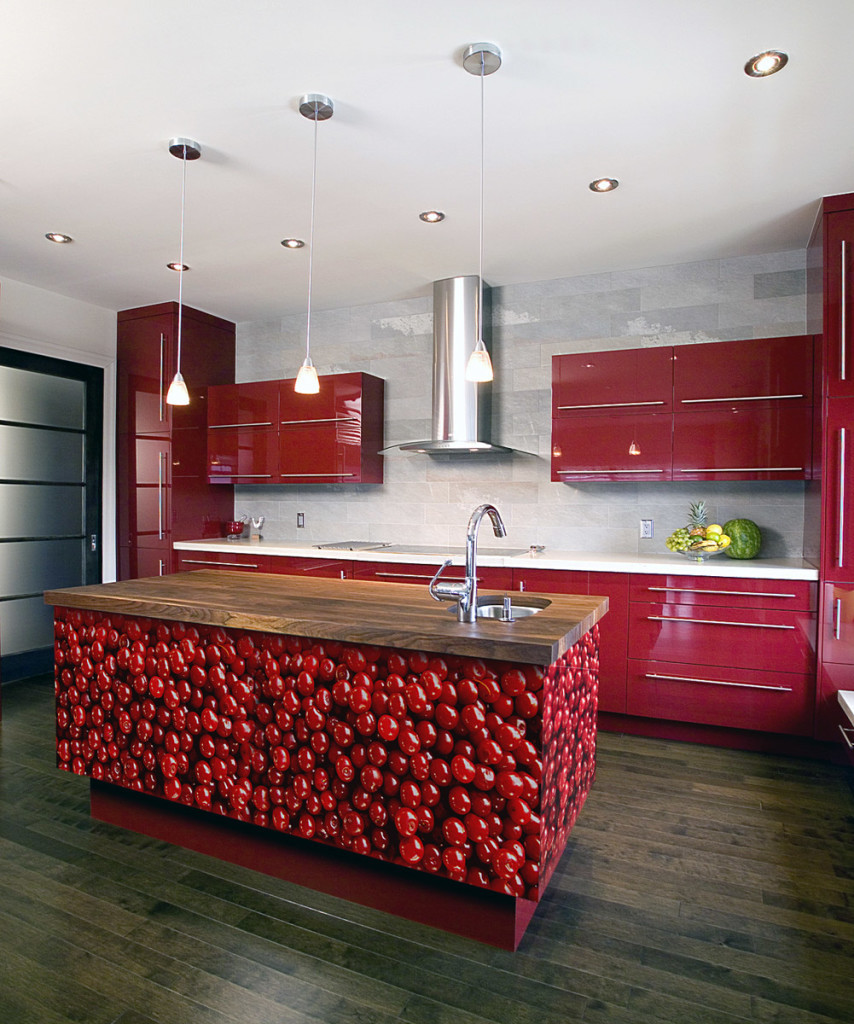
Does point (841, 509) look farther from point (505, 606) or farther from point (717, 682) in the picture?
point (505, 606)

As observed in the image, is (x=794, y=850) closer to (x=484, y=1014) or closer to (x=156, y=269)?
(x=484, y=1014)

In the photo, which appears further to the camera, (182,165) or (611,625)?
(611,625)

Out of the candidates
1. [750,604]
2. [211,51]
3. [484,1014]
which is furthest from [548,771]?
[211,51]

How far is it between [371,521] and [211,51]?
3147 mm

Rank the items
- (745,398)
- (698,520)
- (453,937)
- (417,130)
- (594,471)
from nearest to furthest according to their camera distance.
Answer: (453,937) < (417,130) < (745,398) < (698,520) < (594,471)

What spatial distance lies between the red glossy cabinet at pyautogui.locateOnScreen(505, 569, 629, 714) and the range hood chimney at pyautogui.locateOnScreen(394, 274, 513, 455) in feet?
3.15

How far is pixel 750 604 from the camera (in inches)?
128

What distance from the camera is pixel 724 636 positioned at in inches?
131

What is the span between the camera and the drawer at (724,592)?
3.18m

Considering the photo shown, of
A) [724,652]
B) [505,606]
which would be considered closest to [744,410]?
[724,652]

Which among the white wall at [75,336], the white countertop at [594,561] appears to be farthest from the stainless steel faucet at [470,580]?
the white wall at [75,336]

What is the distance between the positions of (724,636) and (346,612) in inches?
84.2

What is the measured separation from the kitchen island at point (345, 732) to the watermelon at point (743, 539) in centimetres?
164

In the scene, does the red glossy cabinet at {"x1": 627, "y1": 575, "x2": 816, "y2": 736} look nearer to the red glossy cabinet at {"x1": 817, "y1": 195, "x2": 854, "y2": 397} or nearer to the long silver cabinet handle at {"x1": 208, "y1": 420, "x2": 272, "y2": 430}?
the red glossy cabinet at {"x1": 817, "y1": 195, "x2": 854, "y2": 397}
